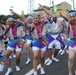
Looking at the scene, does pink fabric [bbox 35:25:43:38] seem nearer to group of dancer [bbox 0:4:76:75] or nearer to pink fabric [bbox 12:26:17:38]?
group of dancer [bbox 0:4:76:75]

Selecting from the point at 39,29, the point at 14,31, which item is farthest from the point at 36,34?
the point at 14,31

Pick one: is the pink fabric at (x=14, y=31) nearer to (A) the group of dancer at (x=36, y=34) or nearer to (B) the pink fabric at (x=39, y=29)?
(A) the group of dancer at (x=36, y=34)

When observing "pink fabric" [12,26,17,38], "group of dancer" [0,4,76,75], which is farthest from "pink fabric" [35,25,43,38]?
"pink fabric" [12,26,17,38]

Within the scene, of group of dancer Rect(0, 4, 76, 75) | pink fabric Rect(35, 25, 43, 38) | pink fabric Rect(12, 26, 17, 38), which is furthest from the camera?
pink fabric Rect(12, 26, 17, 38)

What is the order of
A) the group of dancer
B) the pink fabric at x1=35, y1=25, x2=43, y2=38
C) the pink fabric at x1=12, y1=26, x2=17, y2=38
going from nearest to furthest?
the group of dancer < the pink fabric at x1=35, y1=25, x2=43, y2=38 < the pink fabric at x1=12, y1=26, x2=17, y2=38

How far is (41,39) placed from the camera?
7391 mm

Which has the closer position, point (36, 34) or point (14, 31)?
point (36, 34)

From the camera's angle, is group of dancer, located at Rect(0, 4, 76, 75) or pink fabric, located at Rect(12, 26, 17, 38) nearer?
group of dancer, located at Rect(0, 4, 76, 75)

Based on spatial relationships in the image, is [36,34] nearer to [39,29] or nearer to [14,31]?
[39,29]

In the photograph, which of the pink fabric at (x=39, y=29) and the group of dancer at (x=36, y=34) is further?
the pink fabric at (x=39, y=29)

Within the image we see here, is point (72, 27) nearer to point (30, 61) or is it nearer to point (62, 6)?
point (30, 61)

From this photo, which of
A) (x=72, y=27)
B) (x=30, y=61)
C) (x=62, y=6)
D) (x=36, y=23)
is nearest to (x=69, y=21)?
(x=72, y=27)

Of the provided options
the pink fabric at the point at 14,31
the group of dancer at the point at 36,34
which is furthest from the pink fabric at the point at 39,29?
the pink fabric at the point at 14,31

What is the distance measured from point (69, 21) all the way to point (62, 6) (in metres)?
54.7
